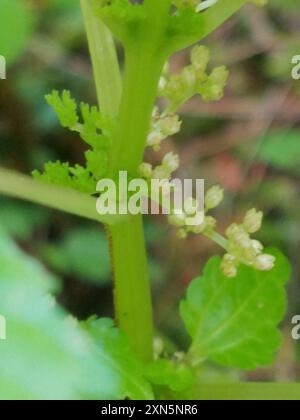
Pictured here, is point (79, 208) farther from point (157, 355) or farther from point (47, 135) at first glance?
point (47, 135)

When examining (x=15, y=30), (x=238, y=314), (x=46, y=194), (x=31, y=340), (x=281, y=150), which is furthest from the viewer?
(x=281, y=150)

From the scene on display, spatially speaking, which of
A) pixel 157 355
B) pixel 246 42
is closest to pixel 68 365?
pixel 157 355

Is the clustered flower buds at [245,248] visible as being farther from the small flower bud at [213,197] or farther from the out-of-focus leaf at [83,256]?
the out-of-focus leaf at [83,256]

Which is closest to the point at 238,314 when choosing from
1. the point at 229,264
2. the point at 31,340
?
the point at 229,264

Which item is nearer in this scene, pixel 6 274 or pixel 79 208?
pixel 6 274

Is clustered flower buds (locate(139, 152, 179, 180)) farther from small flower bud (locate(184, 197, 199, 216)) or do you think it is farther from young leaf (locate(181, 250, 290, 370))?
young leaf (locate(181, 250, 290, 370))

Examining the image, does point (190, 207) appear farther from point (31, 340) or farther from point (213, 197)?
point (31, 340)

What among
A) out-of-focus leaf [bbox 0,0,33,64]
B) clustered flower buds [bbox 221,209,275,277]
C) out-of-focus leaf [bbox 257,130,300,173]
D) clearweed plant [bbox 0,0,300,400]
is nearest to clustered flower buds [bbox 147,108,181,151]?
clearweed plant [bbox 0,0,300,400]
